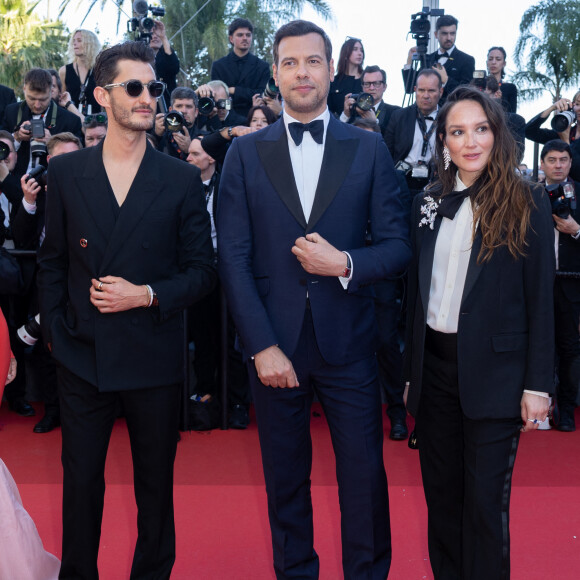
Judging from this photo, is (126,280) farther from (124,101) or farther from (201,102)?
(201,102)

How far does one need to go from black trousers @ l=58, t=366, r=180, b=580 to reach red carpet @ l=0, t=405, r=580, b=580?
43cm

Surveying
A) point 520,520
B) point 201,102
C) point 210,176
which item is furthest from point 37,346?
point 520,520

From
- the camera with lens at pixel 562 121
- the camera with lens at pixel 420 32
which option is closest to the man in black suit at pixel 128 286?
the camera with lens at pixel 562 121

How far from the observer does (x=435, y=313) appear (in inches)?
92.9

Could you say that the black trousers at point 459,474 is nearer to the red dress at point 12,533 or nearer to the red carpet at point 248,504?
the red carpet at point 248,504

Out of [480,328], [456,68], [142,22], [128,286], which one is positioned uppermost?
[142,22]

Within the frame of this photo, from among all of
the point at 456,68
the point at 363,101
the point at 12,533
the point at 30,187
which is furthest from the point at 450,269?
the point at 456,68

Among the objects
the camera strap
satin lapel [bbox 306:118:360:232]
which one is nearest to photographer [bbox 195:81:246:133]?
the camera strap

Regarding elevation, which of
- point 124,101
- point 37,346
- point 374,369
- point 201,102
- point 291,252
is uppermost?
point 201,102

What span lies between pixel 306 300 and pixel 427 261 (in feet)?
1.33

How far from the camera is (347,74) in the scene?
22.3 feet

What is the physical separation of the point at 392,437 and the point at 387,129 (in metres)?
2.54

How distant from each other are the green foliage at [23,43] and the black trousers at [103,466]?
16.5m

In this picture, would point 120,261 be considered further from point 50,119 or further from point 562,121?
point 562,121
